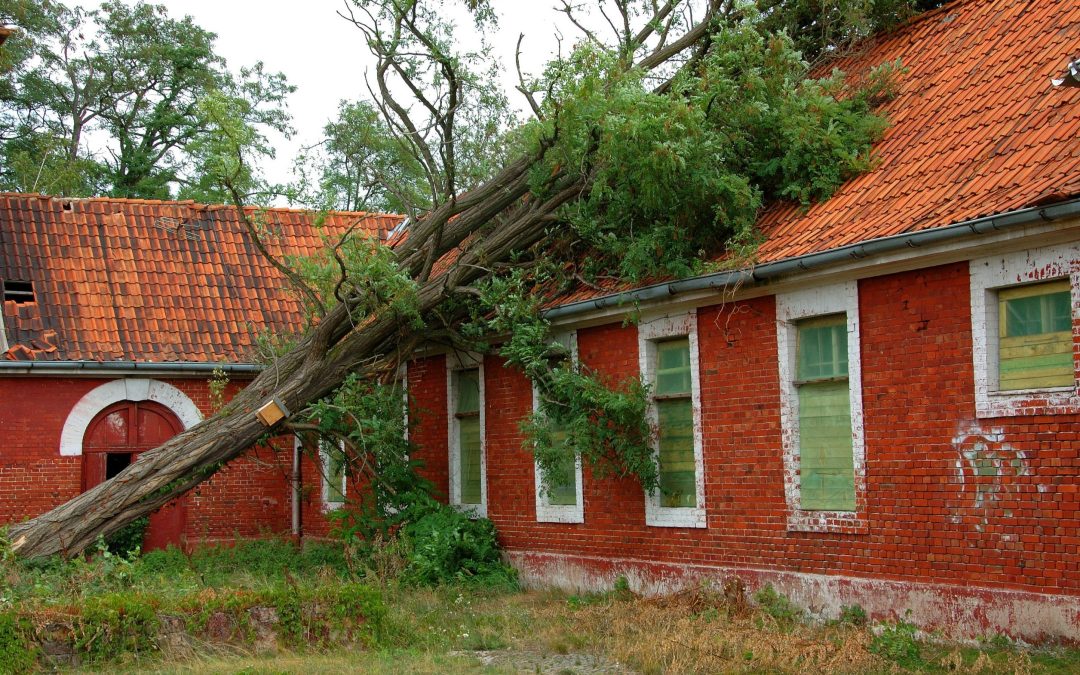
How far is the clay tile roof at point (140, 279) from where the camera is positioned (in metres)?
19.6

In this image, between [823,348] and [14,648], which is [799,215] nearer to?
[823,348]

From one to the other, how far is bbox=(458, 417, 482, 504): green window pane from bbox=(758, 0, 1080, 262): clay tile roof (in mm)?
5848

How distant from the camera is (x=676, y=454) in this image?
13.7 meters

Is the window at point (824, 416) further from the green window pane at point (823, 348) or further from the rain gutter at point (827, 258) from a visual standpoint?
the rain gutter at point (827, 258)

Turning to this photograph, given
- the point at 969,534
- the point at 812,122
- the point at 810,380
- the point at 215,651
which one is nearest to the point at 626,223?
the point at 812,122

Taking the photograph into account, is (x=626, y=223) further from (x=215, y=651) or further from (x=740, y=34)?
(x=215, y=651)

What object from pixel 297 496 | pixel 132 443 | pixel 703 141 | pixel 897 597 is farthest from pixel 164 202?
pixel 897 597

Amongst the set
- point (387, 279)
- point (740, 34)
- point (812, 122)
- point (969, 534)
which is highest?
point (740, 34)

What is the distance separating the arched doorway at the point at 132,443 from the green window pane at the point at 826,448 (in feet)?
37.4

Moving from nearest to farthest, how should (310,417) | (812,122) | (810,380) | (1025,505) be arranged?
(1025,505), (810,380), (812,122), (310,417)

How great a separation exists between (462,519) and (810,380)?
5886 millimetres

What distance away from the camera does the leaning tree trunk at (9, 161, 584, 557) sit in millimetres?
15242

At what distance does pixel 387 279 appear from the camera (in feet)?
47.8

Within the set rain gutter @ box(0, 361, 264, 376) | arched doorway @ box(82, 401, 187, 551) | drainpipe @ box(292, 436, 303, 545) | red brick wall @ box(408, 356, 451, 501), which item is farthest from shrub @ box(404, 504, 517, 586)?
arched doorway @ box(82, 401, 187, 551)
